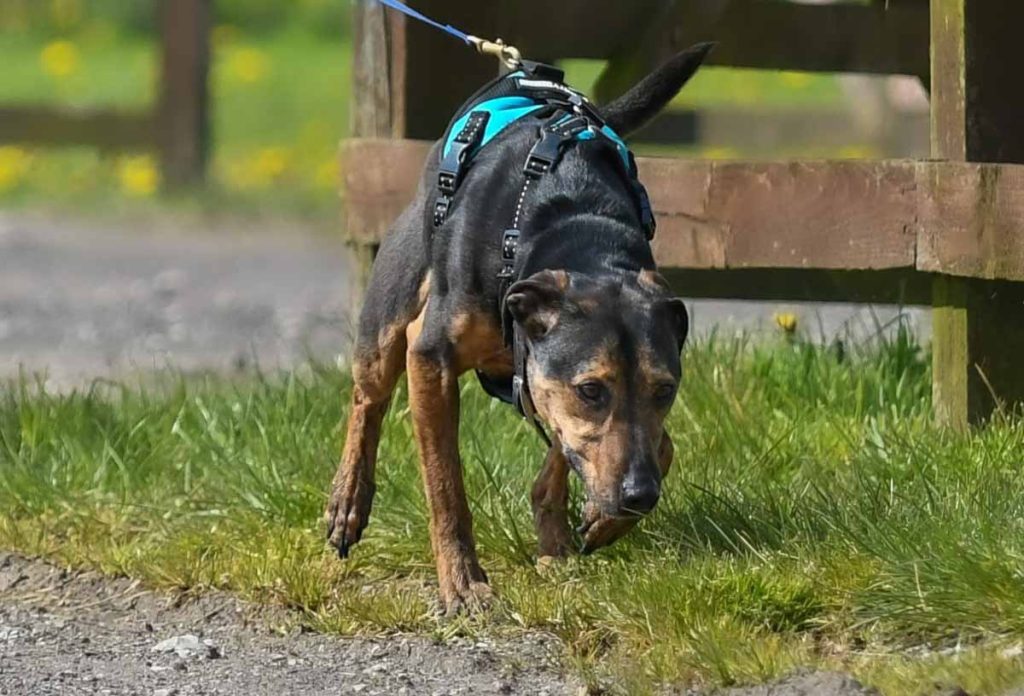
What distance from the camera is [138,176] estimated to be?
57.7 ft

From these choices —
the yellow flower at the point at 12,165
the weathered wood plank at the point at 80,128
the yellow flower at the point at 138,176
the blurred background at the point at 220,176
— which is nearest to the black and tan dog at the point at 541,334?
the blurred background at the point at 220,176

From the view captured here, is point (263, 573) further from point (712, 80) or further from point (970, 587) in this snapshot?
point (712, 80)

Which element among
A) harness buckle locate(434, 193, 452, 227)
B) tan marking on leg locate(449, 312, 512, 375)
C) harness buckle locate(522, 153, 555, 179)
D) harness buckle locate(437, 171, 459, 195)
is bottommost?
tan marking on leg locate(449, 312, 512, 375)

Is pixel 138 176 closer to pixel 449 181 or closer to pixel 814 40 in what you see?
pixel 814 40

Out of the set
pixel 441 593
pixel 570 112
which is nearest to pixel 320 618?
pixel 441 593

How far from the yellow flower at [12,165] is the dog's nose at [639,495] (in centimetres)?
1330

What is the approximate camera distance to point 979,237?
543 centimetres

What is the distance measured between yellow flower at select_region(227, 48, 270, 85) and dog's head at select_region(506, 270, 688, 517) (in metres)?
19.8

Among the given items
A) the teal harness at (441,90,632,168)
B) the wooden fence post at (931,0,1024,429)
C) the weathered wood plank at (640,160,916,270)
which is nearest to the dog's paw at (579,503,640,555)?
the teal harness at (441,90,632,168)

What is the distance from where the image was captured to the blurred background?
9891 mm

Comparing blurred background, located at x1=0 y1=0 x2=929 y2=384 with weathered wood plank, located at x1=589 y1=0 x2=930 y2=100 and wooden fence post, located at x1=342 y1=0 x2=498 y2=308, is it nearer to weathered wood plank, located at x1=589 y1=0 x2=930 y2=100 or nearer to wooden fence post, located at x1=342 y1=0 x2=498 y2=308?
wooden fence post, located at x1=342 y1=0 x2=498 y2=308

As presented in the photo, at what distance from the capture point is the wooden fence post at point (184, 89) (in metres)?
17.2

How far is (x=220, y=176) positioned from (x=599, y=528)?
13386 mm

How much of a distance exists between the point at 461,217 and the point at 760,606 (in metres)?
1.17
